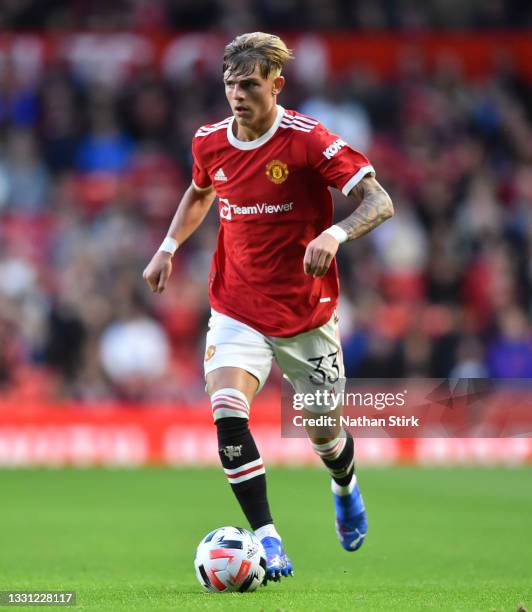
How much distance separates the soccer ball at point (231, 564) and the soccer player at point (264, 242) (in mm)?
138

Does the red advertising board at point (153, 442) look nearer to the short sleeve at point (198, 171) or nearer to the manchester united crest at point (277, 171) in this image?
the short sleeve at point (198, 171)

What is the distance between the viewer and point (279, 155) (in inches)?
263

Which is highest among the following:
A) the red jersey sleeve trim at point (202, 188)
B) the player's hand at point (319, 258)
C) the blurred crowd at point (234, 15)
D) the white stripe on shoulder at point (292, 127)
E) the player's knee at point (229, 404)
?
the blurred crowd at point (234, 15)

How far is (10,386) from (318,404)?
8.35m

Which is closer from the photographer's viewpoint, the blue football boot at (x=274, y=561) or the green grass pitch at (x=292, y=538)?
the green grass pitch at (x=292, y=538)

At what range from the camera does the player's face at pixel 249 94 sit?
647 cm

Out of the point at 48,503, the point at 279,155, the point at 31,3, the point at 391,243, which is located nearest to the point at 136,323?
the point at 391,243

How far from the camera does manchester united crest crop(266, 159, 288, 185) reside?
6672mm

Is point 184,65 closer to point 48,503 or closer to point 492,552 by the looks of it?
point 48,503

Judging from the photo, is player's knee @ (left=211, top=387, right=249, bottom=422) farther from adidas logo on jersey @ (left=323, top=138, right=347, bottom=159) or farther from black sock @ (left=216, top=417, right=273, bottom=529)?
adidas logo on jersey @ (left=323, top=138, right=347, bottom=159)

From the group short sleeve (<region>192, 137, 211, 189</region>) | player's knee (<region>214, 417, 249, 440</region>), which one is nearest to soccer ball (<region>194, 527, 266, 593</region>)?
player's knee (<region>214, 417, 249, 440</region>)

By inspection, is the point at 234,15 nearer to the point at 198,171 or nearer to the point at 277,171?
the point at 198,171

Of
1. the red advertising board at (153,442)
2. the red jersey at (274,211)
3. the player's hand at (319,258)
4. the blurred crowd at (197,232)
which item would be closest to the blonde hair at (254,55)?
the red jersey at (274,211)

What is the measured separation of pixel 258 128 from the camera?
6.73 metres
